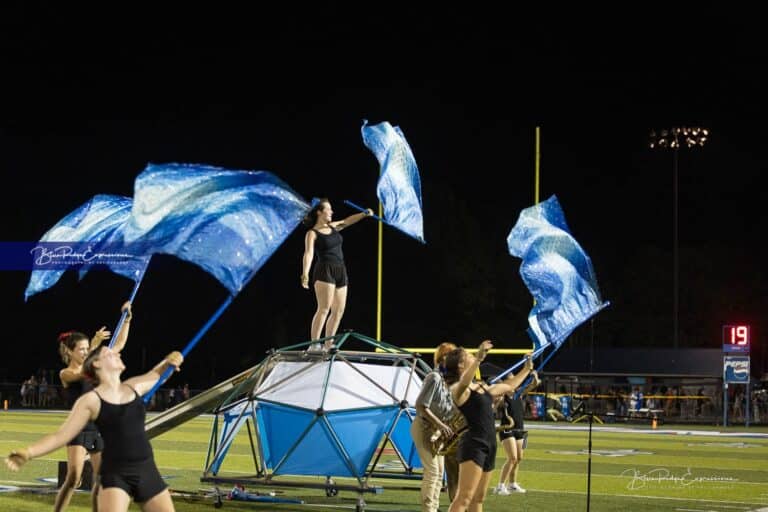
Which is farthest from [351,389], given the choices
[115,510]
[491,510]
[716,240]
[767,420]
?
[716,240]

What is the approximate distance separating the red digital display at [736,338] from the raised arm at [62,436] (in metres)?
36.5

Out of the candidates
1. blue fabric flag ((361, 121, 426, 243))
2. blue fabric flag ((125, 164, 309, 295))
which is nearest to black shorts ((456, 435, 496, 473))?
blue fabric flag ((125, 164, 309, 295))

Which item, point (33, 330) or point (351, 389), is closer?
point (351, 389)

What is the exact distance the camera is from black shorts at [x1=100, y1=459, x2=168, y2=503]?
27.3ft

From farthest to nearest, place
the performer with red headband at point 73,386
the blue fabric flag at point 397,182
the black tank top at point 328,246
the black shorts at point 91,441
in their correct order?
the blue fabric flag at point 397,182
the black tank top at point 328,246
the black shorts at point 91,441
the performer with red headband at point 73,386

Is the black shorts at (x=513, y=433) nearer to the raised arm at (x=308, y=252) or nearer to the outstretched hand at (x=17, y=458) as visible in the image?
the raised arm at (x=308, y=252)

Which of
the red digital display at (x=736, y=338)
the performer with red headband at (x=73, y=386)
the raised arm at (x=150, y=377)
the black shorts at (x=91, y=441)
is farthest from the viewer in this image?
the red digital display at (x=736, y=338)

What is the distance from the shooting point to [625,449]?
27.5 m

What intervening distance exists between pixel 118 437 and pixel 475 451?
3646 millimetres

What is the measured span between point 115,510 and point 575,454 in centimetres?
1833

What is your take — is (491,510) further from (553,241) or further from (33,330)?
(33,330)

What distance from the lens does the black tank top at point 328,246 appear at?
15609mm

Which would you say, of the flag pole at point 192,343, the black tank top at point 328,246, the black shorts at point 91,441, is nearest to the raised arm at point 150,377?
the flag pole at point 192,343

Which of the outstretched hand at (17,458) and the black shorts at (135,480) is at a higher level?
the outstretched hand at (17,458)
